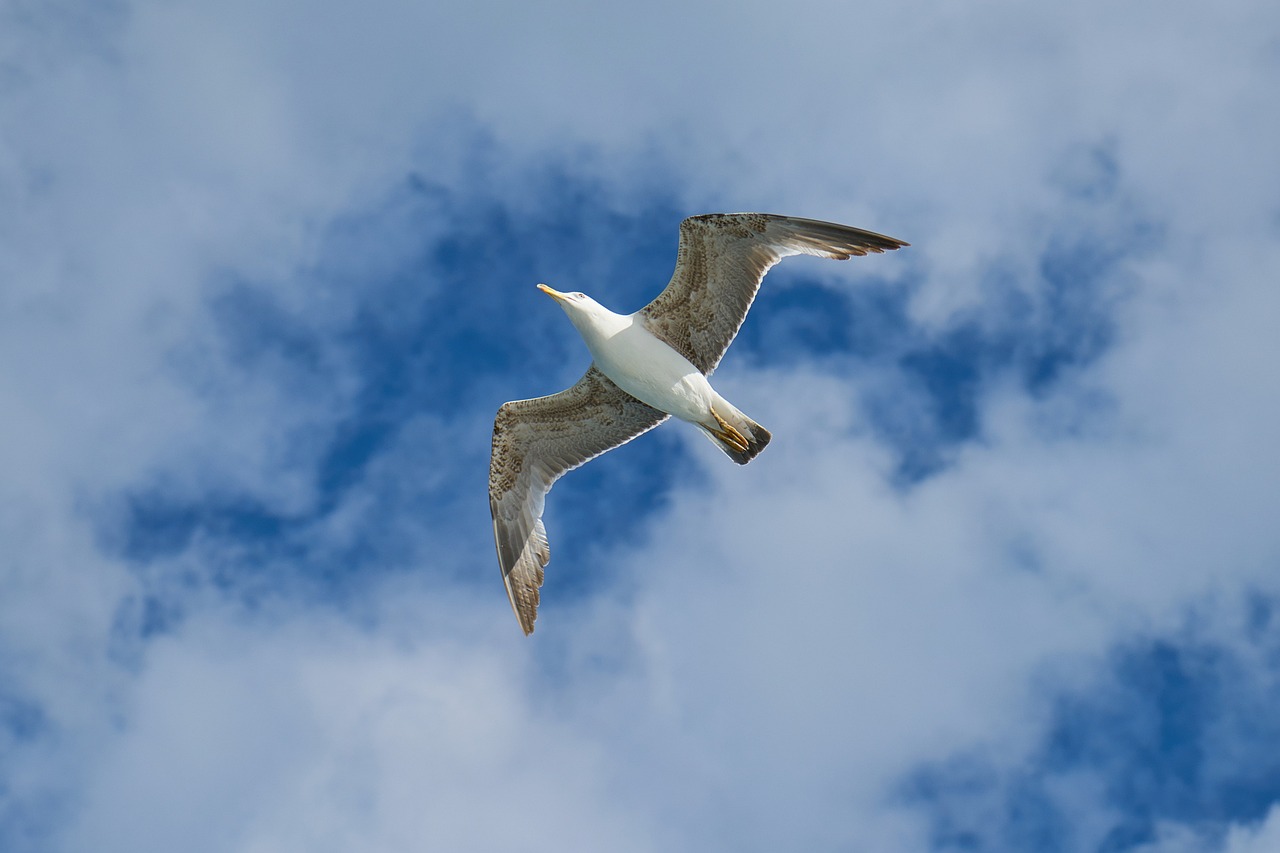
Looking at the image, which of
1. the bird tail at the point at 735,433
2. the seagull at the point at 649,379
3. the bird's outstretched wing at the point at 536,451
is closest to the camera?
the seagull at the point at 649,379

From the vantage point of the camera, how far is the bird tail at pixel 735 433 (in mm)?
18438

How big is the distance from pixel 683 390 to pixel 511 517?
4103 mm

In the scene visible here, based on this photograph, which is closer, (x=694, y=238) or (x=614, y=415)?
(x=694, y=238)

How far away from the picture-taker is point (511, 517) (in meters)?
20.5

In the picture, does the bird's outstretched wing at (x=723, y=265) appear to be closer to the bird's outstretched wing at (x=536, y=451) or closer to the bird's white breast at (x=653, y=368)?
the bird's white breast at (x=653, y=368)

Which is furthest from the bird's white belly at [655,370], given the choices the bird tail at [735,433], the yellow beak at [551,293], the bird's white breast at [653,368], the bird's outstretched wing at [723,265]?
the yellow beak at [551,293]

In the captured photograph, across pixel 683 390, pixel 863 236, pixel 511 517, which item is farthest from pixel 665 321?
pixel 511 517

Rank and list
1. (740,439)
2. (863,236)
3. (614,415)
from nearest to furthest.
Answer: (863,236) → (740,439) → (614,415)

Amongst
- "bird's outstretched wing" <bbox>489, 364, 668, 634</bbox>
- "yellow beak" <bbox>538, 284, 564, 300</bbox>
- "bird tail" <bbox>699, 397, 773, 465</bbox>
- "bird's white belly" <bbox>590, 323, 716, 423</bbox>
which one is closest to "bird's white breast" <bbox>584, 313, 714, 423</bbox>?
"bird's white belly" <bbox>590, 323, 716, 423</bbox>

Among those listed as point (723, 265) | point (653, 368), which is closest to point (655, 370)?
point (653, 368)

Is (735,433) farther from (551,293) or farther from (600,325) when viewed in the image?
(551,293)

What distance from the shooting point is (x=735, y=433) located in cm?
1852

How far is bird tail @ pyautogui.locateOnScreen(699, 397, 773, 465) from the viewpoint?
18.4m

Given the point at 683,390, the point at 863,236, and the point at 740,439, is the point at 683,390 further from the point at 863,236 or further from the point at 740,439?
the point at 863,236
